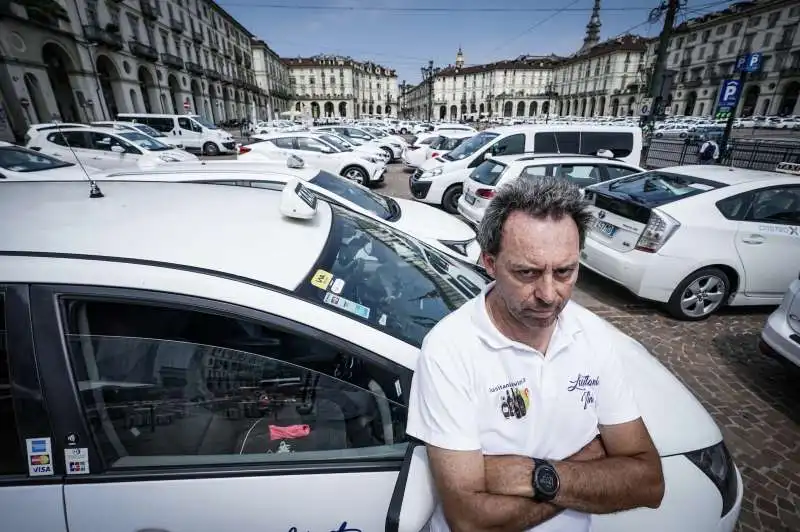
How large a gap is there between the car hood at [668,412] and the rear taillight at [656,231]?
101 inches

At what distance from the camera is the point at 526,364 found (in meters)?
1.21

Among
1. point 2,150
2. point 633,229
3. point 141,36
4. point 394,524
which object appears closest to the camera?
point 394,524

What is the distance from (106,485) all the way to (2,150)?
9.31 meters

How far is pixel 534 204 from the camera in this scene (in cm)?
119

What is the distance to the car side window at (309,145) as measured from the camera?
429 inches

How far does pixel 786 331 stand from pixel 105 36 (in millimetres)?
42763

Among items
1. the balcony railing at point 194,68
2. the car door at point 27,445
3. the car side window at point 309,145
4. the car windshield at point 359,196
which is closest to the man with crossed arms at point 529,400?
the car door at point 27,445

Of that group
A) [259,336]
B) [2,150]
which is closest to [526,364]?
[259,336]

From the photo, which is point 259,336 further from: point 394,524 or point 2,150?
point 2,150

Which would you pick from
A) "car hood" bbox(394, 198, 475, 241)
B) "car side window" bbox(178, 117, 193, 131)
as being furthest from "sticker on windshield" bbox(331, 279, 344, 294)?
"car side window" bbox(178, 117, 193, 131)

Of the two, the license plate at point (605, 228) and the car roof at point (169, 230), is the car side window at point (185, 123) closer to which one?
the car roof at point (169, 230)

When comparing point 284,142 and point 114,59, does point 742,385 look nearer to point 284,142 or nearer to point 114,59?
point 284,142

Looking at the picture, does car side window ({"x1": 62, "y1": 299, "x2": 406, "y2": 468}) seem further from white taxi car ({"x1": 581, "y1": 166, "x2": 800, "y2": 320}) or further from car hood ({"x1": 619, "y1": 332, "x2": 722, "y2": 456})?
white taxi car ({"x1": 581, "y1": 166, "x2": 800, "y2": 320})

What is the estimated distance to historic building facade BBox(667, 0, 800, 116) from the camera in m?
51.9
